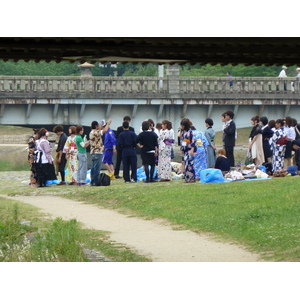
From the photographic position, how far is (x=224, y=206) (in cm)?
2039

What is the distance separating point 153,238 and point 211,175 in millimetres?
8640

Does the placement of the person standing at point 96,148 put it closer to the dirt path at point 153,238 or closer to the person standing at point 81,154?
the person standing at point 81,154

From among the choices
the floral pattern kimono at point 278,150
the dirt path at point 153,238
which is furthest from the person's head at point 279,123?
the dirt path at point 153,238

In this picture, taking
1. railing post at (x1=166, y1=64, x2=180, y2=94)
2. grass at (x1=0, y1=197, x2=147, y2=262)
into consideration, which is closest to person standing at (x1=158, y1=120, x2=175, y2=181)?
grass at (x1=0, y1=197, x2=147, y2=262)

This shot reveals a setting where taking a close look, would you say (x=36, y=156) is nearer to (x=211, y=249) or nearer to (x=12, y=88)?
(x=211, y=249)

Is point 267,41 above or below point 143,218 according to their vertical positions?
above

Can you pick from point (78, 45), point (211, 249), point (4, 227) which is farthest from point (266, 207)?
point (78, 45)

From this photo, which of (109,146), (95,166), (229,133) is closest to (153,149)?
(95,166)

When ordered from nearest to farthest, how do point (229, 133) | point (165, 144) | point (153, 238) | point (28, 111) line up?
point (153, 238) < point (165, 144) < point (229, 133) < point (28, 111)

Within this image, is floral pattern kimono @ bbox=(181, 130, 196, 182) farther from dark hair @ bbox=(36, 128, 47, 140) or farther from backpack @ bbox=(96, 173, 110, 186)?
dark hair @ bbox=(36, 128, 47, 140)

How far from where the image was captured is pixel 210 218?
18922 millimetres

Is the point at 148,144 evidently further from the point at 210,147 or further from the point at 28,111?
the point at 28,111

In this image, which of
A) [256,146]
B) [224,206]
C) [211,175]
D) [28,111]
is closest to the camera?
[224,206]

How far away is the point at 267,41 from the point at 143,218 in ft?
24.2
